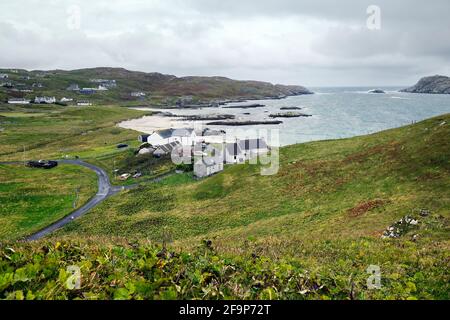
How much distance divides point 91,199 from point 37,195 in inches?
454

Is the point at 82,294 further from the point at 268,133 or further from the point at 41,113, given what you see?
the point at 41,113

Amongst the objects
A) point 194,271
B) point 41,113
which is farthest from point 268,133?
point 194,271

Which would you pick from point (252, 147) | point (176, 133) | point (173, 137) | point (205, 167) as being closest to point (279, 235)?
point (205, 167)

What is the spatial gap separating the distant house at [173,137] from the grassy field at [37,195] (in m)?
25.2

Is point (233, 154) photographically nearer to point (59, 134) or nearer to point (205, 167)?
point (205, 167)

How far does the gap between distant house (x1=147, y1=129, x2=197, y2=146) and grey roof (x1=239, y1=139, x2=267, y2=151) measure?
75.7 ft

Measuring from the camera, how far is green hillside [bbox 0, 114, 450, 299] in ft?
23.6

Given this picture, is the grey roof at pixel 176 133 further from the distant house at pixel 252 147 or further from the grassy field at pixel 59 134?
the distant house at pixel 252 147

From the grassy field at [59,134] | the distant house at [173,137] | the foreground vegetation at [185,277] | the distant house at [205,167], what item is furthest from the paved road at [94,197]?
the foreground vegetation at [185,277]

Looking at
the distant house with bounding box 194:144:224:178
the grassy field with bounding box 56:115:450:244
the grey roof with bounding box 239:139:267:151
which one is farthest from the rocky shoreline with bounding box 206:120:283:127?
the grassy field with bounding box 56:115:450:244

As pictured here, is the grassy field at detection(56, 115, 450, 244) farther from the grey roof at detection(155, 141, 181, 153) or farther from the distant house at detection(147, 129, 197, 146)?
the distant house at detection(147, 129, 197, 146)

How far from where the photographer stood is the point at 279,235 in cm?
2656

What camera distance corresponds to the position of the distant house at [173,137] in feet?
329
